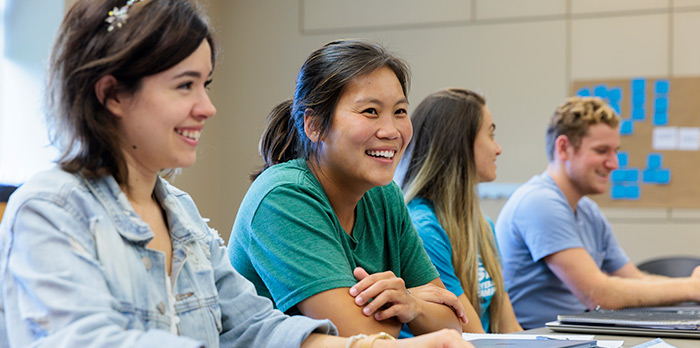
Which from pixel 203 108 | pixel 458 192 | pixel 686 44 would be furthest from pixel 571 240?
pixel 686 44

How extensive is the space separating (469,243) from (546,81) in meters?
2.70

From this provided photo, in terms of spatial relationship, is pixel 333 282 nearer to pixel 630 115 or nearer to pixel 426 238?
pixel 426 238

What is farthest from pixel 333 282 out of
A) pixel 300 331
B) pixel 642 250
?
pixel 642 250

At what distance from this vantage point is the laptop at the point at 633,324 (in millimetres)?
1777

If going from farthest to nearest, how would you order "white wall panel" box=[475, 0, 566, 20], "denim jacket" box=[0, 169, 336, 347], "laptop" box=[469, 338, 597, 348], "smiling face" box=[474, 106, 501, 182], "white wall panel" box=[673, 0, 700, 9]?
"white wall panel" box=[475, 0, 566, 20], "white wall panel" box=[673, 0, 700, 9], "smiling face" box=[474, 106, 501, 182], "laptop" box=[469, 338, 597, 348], "denim jacket" box=[0, 169, 336, 347]

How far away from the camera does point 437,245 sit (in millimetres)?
2080

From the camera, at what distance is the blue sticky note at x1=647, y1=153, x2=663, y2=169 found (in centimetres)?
435

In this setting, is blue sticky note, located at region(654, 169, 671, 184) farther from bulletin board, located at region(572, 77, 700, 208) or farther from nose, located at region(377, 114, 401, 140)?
nose, located at region(377, 114, 401, 140)

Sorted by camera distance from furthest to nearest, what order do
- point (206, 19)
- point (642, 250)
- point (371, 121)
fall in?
point (642, 250) → point (371, 121) → point (206, 19)

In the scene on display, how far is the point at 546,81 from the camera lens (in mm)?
4539

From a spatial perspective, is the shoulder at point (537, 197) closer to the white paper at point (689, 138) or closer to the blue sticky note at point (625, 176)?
the blue sticky note at point (625, 176)

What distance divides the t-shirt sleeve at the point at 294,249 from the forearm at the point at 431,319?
178 millimetres

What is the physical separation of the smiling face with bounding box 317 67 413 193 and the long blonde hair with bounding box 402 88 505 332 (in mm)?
611

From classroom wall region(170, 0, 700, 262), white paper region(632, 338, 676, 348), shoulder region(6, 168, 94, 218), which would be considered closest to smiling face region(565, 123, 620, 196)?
white paper region(632, 338, 676, 348)
